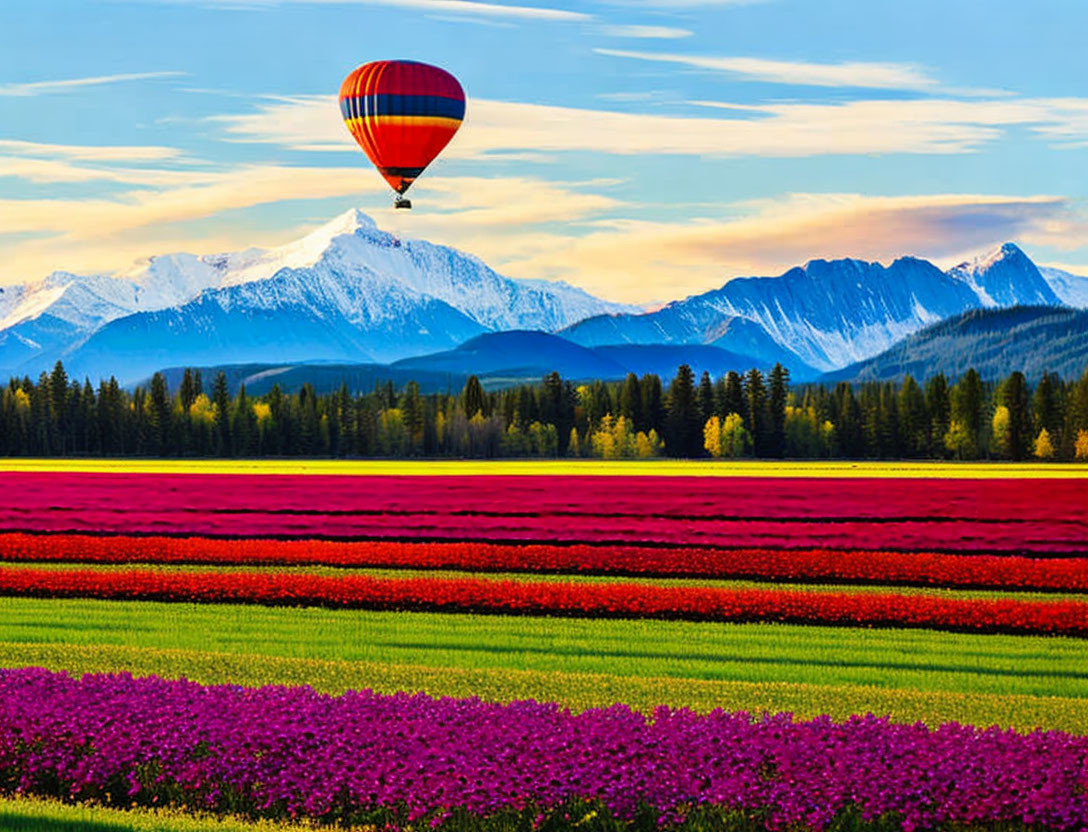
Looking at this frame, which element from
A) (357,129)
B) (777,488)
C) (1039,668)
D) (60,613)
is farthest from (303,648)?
(357,129)

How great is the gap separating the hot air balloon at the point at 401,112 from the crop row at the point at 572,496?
16816 millimetres

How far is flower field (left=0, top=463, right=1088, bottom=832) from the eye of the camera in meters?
13.7

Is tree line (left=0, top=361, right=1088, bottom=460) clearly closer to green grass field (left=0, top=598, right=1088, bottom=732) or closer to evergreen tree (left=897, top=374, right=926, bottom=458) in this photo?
evergreen tree (left=897, top=374, right=926, bottom=458)

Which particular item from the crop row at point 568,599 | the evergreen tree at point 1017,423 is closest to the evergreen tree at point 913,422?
the evergreen tree at point 1017,423

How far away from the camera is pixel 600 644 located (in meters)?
24.7

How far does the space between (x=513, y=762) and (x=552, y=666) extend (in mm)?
8482

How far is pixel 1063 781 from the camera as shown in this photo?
13.5m

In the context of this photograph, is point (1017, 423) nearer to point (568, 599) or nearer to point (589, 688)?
point (568, 599)

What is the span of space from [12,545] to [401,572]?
39.6ft

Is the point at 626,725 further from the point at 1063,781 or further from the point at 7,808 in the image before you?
the point at 7,808

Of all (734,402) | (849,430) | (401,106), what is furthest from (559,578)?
(734,402)

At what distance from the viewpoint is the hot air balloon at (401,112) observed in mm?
71250

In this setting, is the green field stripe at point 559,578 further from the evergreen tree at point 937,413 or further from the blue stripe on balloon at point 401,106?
the evergreen tree at point 937,413

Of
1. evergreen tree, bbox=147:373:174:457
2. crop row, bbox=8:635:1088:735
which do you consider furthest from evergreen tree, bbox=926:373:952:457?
crop row, bbox=8:635:1088:735
